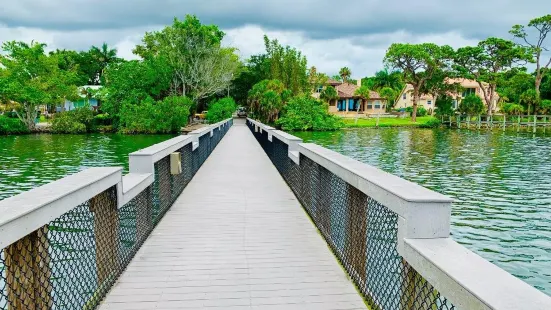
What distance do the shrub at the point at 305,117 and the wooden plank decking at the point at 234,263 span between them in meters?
36.9

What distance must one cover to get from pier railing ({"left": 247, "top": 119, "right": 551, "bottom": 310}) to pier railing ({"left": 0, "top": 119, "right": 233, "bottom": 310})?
1.85m

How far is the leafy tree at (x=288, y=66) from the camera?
162ft

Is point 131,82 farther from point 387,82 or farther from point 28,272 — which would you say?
point 387,82

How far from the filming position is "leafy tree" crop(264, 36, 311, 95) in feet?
162

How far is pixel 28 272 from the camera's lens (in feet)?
7.54

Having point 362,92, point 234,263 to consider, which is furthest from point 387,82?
point 234,263

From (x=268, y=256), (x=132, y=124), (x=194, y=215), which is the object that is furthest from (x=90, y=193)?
(x=132, y=124)

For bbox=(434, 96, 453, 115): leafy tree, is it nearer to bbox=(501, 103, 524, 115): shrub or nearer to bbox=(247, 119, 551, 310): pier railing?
bbox=(501, 103, 524, 115): shrub

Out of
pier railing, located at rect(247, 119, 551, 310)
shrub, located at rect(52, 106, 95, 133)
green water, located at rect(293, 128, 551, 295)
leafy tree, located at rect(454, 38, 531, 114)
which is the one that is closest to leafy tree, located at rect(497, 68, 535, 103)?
leafy tree, located at rect(454, 38, 531, 114)

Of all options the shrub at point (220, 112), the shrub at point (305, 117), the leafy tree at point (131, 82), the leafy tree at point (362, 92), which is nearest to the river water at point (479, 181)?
the leafy tree at point (131, 82)

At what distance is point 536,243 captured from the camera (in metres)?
7.94

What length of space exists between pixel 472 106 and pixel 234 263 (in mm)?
52101

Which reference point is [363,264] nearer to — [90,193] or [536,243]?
[90,193]

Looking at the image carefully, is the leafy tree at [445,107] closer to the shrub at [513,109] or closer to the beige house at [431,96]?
the shrub at [513,109]
